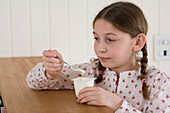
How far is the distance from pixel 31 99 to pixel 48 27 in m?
1.03

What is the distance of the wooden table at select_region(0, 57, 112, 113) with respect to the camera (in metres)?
1.00

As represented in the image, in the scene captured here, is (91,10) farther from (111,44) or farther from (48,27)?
(111,44)

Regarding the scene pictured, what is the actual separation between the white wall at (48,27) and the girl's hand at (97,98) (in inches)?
42.2

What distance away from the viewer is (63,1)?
6.83 feet

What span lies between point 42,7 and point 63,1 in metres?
0.15

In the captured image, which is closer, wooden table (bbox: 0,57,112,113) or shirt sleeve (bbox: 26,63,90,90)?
wooden table (bbox: 0,57,112,113)

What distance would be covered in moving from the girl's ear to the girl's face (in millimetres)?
21

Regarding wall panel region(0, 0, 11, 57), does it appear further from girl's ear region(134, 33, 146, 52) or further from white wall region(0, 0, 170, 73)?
girl's ear region(134, 33, 146, 52)

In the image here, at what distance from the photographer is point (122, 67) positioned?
4.56 feet

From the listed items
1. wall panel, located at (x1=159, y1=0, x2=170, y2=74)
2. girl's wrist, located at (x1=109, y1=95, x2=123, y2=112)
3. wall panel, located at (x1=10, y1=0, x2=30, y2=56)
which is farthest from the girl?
wall panel, located at (x1=159, y1=0, x2=170, y2=74)

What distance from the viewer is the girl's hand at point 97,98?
3.45ft

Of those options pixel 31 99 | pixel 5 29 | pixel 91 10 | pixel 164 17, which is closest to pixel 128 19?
pixel 31 99

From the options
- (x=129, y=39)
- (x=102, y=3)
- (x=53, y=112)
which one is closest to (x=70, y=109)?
(x=53, y=112)

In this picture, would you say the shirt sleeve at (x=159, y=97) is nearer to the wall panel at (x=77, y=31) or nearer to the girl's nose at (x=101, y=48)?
the girl's nose at (x=101, y=48)
